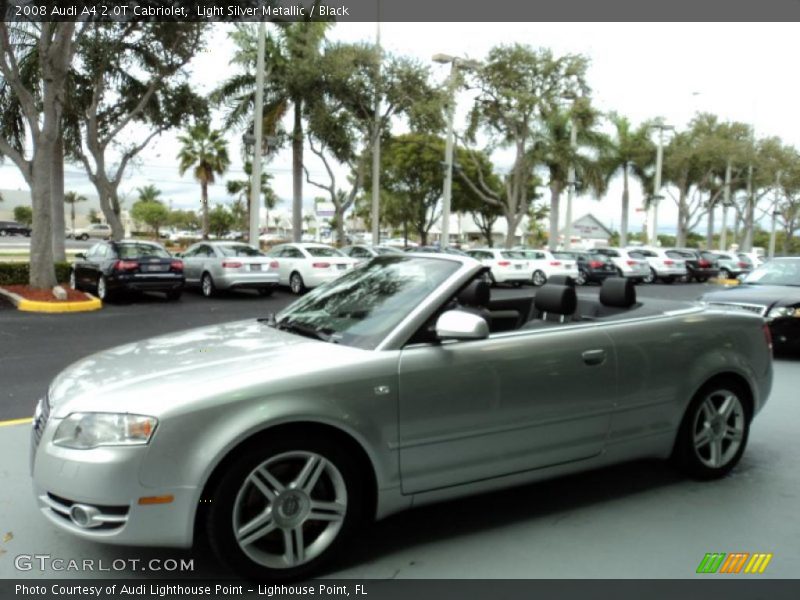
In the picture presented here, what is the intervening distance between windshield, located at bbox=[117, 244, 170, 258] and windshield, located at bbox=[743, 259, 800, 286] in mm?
12568

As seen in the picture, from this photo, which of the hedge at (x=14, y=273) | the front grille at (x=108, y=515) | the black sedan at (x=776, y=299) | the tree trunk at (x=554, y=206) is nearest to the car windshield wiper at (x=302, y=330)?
the front grille at (x=108, y=515)

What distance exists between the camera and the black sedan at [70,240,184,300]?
1602 centimetres

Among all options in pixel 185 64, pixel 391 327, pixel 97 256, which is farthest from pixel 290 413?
pixel 185 64

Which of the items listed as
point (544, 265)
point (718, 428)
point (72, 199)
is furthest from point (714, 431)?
point (72, 199)

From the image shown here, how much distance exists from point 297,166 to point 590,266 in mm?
12694

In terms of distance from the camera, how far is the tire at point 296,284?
20.1 m

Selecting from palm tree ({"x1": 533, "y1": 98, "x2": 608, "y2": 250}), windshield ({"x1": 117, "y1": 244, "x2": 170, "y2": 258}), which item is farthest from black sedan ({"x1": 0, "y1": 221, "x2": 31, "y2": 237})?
windshield ({"x1": 117, "y1": 244, "x2": 170, "y2": 258})

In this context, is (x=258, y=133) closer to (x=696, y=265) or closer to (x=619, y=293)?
(x=619, y=293)

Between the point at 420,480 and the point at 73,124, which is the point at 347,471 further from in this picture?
the point at 73,124

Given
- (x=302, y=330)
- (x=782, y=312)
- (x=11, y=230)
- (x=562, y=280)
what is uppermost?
(x=11, y=230)

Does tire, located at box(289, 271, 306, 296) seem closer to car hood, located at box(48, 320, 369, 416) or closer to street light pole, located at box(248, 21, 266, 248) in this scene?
street light pole, located at box(248, 21, 266, 248)

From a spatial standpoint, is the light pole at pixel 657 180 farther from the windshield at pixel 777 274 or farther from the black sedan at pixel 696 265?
the windshield at pixel 777 274

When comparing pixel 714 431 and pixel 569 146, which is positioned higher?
pixel 569 146

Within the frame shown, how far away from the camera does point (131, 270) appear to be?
16031mm
